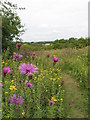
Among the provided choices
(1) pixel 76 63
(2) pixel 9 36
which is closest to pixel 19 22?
(2) pixel 9 36

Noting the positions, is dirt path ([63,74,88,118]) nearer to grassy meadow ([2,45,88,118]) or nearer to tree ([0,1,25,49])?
grassy meadow ([2,45,88,118])

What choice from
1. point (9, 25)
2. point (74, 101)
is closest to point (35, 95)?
point (74, 101)

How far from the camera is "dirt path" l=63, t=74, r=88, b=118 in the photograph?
409 cm

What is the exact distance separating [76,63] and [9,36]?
11.6 ft

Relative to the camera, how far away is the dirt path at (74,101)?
4086 millimetres

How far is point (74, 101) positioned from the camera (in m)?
4.60

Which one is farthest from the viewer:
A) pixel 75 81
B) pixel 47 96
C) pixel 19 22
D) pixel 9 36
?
pixel 19 22

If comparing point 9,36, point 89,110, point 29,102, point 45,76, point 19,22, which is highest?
point 19,22

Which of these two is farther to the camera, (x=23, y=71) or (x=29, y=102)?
(x=29, y=102)

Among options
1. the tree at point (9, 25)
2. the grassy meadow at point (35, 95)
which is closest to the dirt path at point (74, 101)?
the grassy meadow at point (35, 95)

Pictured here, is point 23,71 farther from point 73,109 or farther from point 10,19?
point 10,19

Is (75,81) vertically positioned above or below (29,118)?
above

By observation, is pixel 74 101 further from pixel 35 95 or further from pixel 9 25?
pixel 9 25

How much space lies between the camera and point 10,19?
9.84m
